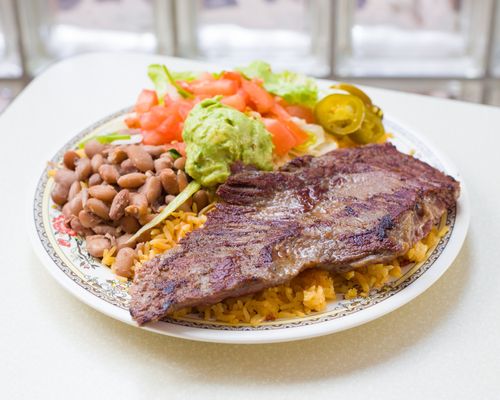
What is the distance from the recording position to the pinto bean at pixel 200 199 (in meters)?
2.78

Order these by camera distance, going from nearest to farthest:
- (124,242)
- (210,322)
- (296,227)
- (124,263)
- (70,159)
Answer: (210,322), (296,227), (124,263), (124,242), (70,159)

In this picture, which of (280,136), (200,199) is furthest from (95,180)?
(280,136)

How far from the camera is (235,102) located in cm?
311

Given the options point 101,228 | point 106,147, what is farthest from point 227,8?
point 101,228

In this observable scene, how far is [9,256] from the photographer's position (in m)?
2.82

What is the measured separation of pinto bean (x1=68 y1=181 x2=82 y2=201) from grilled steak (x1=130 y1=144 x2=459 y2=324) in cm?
66

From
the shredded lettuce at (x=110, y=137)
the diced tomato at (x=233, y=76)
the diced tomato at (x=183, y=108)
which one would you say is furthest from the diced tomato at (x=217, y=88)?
the shredded lettuce at (x=110, y=137)

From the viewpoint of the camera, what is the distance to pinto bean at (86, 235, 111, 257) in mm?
2578

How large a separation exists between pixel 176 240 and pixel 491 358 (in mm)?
1174

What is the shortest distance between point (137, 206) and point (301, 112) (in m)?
1.07

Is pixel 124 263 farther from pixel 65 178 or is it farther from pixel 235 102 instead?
pixel 235 102

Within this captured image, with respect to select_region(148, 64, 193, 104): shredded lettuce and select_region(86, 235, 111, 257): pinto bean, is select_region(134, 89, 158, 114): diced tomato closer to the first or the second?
select_region(148, 64, 193, 104): shredded lettuce

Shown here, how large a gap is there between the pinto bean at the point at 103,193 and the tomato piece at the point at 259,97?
83 centimetres

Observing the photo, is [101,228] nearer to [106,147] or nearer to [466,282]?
[106,147]
